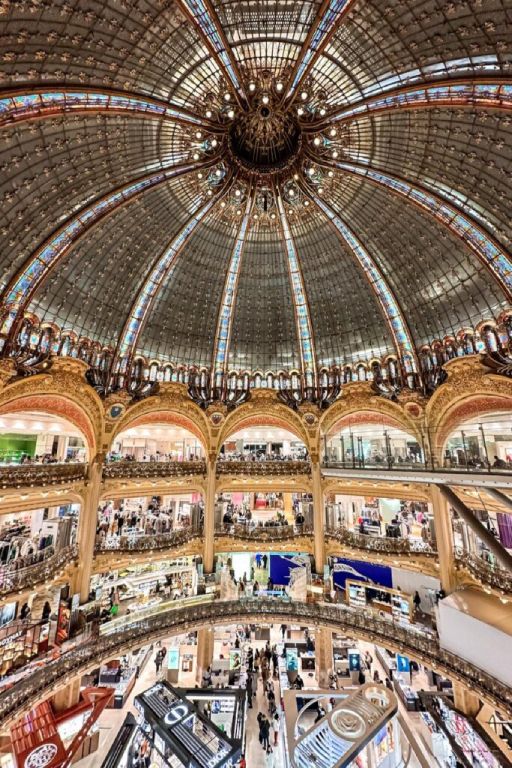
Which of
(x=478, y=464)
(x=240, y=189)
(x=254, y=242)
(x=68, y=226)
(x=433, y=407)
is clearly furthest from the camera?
(x=254, y=242)

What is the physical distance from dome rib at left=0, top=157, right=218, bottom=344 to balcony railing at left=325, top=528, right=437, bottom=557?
26.1 m

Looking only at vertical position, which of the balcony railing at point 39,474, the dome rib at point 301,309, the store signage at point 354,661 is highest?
the dome rib at point 301,309

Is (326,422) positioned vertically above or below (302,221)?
below

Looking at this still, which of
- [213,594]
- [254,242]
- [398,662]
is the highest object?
[254,242]

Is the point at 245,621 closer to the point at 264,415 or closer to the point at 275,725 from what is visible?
the point at 275,725

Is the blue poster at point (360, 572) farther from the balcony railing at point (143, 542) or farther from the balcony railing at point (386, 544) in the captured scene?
the balcony railing at point (143, 542)

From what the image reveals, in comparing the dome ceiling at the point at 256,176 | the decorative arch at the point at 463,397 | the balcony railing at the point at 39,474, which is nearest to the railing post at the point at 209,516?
the dome ceiling at the point at 256,176

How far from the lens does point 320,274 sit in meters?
28.4

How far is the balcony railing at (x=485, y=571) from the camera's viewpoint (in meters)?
18.7

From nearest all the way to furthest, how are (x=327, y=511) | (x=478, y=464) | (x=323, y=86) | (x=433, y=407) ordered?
(x=478, y=464), (x=323, y=86), (x=433, y=407), (x=327, y=511)

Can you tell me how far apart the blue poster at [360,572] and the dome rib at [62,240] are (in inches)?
1123

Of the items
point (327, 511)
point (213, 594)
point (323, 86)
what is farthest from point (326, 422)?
point (323, 86)

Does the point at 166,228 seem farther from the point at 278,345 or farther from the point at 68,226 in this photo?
the point at 278,345

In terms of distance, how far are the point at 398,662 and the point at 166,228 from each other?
114ft
